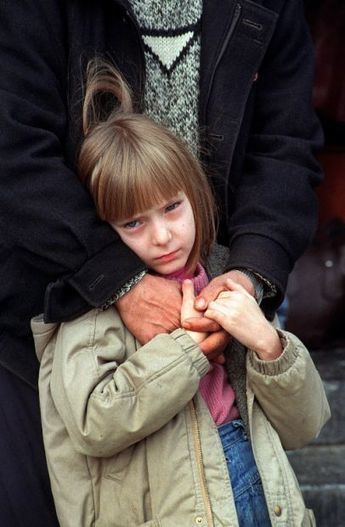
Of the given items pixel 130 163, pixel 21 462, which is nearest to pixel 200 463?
pixel 21 462

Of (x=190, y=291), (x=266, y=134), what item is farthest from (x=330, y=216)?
(x=190, y=291)

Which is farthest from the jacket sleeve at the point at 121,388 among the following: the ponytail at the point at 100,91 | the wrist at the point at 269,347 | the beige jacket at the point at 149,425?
the ponytail at the point at 100,91

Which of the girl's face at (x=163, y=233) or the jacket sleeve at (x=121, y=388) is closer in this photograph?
the jacket sleeve at (x=121, y=388)

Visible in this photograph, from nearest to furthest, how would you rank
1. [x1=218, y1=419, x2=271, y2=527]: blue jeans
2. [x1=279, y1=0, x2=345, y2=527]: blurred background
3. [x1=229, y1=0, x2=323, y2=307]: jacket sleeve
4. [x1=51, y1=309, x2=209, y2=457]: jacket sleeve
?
[x1=51, y1=309, x2=209, y2=457]: jacket sleeve → [x1=218, y1=419, x2=271, y2=527]: blue jeans → [x1=229, y1=0, x2=323, y2=307]: jacket sleeve → [x1=279, y1=0, x2=345, y2=527]: blurred background

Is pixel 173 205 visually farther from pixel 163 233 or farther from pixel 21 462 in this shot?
pixel 21 462

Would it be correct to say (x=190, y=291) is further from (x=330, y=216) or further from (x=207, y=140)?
(x=330, y=216)

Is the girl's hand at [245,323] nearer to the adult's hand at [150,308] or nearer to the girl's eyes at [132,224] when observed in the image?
the adult's hand at [150,308]

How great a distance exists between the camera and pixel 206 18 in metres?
2.33

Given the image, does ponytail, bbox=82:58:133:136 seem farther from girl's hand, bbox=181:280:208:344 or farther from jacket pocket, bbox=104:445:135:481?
jacket pocket, bbox=104:445:135:481

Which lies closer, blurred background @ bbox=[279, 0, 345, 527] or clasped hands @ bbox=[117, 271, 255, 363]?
clasped hands @ bbox=[117, 271, 255, 363]

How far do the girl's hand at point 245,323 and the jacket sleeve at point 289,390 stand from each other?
21 mm

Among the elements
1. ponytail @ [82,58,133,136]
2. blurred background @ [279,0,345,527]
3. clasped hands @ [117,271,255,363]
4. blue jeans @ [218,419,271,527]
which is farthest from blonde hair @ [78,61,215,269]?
blurred background @ [279,0,345,527]

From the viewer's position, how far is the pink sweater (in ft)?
7.24

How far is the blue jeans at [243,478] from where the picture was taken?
84.0 inches
